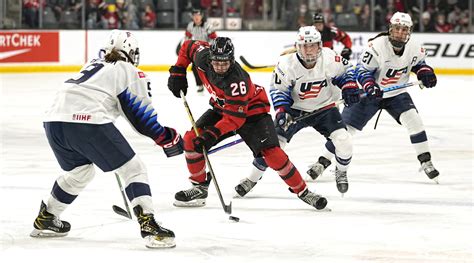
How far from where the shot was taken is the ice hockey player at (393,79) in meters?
6.67

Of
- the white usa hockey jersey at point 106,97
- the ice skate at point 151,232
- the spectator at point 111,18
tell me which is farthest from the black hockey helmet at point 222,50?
the spectator at point 111,18

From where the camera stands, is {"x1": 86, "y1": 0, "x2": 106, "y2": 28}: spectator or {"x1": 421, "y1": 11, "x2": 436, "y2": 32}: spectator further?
{"x1": 86, "y1": 0, "x2": 106, "y2": 28}: spectator

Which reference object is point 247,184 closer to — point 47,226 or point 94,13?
point 47,226

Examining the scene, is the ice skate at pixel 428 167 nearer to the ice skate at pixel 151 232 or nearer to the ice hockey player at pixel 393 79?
the ice hockey player at pixel 393 79

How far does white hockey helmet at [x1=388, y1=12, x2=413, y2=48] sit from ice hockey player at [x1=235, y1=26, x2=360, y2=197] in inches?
24.2

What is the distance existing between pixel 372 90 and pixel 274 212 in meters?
1.22

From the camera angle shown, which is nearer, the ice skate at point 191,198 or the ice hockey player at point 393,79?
the ice skate at point 191,198

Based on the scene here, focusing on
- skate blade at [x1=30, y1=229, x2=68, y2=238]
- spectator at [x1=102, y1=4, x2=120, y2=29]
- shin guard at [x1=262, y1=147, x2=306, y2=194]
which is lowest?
skate blade at [x1=30, y1=229, x2=68, y2=238]

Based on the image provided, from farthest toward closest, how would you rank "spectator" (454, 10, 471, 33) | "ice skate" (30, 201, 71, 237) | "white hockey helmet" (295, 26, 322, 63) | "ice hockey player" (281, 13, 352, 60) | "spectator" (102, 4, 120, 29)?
"spectator" (102, 4, 120, 29)
"spectator" (454, 10, 471, 33)
"ice hockey player" (281, 13, 352, 60)
"white hockey helmet" (295, 26, 322, 63)
"ice skate" (30, 201, 71, 237)

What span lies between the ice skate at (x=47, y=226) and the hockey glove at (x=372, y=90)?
231 cm

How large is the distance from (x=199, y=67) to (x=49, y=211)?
51.3 inches

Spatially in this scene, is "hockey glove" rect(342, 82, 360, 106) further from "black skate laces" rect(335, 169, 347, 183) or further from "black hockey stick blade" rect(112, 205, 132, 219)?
"black hockey stick blade" rect(112, 205, 132, 219)

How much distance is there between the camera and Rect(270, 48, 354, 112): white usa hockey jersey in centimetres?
603

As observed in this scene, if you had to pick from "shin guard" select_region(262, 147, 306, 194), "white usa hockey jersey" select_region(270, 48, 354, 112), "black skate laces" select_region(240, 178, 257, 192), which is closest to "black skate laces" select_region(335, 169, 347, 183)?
"white usa hockey jersey" select_region(270, 48, 354, 112)
